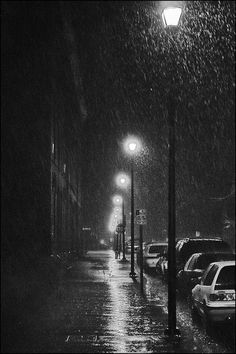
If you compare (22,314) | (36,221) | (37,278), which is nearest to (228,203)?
(36,221)

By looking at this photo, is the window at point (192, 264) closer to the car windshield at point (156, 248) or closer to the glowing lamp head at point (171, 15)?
the glowing lamp head at point (171, 15)

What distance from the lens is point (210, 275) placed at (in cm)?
1473

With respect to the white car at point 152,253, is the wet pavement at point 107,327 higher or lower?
lower

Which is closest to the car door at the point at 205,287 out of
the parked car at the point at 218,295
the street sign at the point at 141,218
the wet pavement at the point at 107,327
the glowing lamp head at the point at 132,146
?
the parked car at the point at 218,295

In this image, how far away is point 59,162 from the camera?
141 feet

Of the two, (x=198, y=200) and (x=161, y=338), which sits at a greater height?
(x=198, y=200)

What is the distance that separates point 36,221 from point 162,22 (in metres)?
19.9

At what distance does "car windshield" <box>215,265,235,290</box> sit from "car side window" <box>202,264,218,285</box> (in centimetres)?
30

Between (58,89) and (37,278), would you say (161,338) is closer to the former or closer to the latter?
(37,278)

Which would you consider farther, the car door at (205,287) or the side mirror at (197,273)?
the side mirror at (197,273)

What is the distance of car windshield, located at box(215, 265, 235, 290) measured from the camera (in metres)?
13.8

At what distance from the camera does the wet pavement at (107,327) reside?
12359 millimetres

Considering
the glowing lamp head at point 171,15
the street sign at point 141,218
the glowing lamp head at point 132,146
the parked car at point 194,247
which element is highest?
the glowing lamp head at point 171,15

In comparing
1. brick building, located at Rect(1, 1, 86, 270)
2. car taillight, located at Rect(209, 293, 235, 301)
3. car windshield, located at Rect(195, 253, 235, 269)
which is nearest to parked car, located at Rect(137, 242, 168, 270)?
brick building, located at Rect(1, 1, 86, 270)
